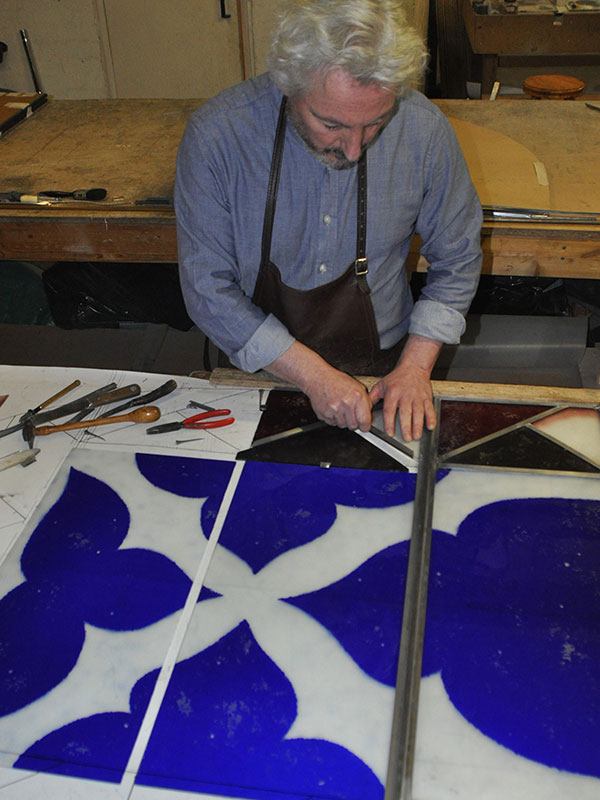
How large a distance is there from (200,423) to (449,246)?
0.87 meters

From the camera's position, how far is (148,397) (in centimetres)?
216

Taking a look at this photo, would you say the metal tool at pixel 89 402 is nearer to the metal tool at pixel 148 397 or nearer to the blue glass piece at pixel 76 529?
the metal tool at pixel 148 397

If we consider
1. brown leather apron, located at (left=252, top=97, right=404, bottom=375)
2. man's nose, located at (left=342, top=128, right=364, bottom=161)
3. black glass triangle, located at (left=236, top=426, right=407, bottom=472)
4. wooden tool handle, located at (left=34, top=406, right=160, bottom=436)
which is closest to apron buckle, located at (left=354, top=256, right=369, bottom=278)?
brown leather apron, located at (left=252, top=97, right=404, bottom=375)

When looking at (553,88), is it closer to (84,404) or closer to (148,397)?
(148,397)

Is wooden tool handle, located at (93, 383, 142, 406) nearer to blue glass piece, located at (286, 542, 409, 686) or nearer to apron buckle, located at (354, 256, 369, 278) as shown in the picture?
apron buckle, located at (354, 256, 369, 278)

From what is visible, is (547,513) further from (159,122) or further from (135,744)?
(159,122)

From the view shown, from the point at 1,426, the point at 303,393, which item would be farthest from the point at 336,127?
the point at 1,426

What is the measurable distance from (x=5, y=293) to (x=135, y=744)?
Answer: 3222 millimetres

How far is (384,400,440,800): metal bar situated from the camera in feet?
4.35

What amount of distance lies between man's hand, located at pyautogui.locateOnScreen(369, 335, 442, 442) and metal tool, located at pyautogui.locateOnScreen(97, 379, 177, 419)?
1.85 feet

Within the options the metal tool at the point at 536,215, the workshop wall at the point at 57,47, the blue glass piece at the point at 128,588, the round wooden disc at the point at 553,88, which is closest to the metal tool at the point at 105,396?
the blue glass piece at the point at 128,588

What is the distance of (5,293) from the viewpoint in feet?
13.5

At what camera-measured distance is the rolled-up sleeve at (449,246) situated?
212cm

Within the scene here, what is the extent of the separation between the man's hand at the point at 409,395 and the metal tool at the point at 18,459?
899mm
